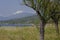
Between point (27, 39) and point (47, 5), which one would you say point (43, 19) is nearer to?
point (47, 5)

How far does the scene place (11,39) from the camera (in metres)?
22.3

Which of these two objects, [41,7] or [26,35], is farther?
[26,35]

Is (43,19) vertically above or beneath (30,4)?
beneath

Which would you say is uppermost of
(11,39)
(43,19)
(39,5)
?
(39,5)

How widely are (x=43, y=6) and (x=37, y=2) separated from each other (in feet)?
1.54

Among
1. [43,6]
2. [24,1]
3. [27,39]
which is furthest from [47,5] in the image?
[27,39]

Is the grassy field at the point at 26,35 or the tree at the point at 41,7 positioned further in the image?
the grassy field at the point at 26,35

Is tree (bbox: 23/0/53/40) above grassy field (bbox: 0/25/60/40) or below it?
above

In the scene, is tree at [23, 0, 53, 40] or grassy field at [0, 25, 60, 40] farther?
grassy field at [0, 25, 60, 40]

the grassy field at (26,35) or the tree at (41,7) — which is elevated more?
the tree at (41,7)

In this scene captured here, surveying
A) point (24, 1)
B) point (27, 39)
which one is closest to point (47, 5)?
point (24, 1)

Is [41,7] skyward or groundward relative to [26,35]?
skyward

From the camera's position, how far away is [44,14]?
14.7 meters

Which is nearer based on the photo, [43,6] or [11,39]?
[43,6]
